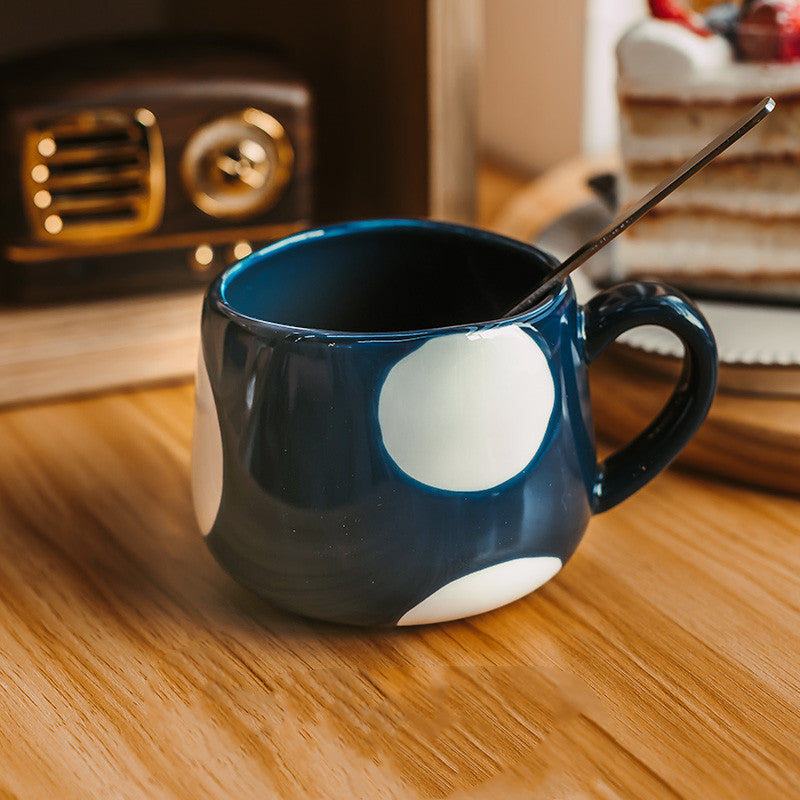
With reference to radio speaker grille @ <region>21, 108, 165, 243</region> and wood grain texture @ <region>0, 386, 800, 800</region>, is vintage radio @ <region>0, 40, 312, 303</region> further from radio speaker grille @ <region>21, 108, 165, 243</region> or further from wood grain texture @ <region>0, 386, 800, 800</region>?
wood grain texture @ <region>0, 386, 800, 800</region>

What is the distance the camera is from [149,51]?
592mm

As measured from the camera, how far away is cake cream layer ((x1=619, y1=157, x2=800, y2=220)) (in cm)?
57

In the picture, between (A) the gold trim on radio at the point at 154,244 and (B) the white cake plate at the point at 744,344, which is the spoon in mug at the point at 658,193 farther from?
(A) the gold trim on radio at the point at 154,244

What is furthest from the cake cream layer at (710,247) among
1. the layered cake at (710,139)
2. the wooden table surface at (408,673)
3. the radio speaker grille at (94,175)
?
the radio speaker grille at (94,175)

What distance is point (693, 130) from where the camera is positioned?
580 millimetres

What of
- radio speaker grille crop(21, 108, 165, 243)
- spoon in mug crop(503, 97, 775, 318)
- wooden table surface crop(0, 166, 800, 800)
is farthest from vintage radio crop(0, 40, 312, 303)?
spoon in mug crop(503, 97, 775, 318)

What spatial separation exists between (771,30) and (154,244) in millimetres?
342

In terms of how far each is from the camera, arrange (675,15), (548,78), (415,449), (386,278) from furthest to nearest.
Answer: (548,78)
(675,15)
(386,278)
(415,449)

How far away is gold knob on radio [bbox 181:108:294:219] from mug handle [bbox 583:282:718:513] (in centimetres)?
27

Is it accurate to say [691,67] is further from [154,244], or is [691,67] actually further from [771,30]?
[154,244]

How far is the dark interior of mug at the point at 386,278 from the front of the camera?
1.42 feet

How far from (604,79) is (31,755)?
2.31 ft

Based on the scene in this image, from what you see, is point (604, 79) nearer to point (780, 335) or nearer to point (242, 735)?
point (780, 335)

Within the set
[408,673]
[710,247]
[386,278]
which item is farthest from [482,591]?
[710,247]
